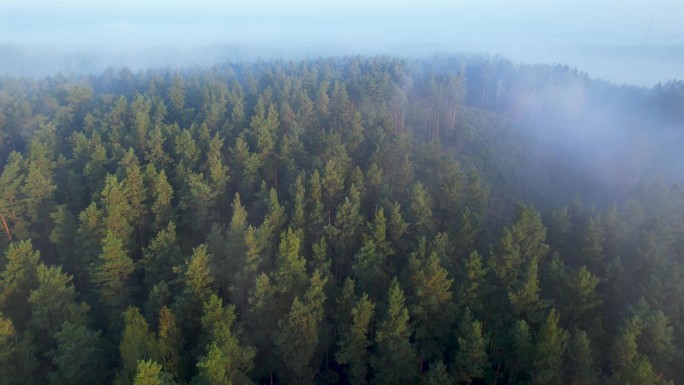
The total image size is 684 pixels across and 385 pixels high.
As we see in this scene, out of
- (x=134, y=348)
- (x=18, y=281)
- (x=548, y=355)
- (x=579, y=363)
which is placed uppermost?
(x=134, y=348)

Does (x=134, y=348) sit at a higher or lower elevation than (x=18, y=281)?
higher

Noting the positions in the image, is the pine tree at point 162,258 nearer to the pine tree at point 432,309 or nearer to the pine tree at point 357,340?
the pine tree at point 357,340

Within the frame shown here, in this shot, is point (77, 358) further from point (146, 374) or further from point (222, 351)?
point (222, 351)

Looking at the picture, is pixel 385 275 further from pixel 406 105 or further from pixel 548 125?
pixel 548 125

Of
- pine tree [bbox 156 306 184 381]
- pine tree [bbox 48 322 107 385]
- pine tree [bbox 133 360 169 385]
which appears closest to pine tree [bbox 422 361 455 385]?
pine tree [bbox 133 360 169 385]

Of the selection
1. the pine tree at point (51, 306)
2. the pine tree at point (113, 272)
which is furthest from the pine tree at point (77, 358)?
the pine tree at point (113, 272)

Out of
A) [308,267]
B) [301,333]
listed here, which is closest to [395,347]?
[301,333]

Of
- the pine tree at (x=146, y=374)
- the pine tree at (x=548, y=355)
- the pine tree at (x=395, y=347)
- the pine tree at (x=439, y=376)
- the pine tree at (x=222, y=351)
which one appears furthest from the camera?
the pine tree at (x=395, y=347)

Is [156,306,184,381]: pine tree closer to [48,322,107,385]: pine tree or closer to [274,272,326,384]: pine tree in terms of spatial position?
[48,322,107,385]: pine tree
